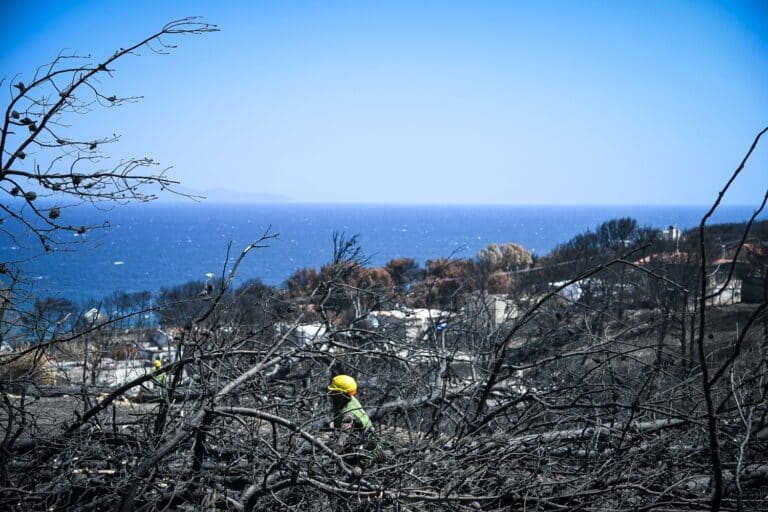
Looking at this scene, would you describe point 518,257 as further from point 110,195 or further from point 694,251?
point 110,195

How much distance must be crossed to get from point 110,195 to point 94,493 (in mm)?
2132

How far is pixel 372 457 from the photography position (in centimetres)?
394

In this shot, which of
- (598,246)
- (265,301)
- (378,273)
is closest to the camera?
(265,301)

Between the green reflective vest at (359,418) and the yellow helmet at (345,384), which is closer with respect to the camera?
the green reflective vest at (359,418)

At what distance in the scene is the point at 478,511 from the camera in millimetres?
3764

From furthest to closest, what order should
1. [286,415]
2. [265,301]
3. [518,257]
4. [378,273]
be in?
1. [518,257]
2. [378,273]
3. [265,301]
4. [286,415]

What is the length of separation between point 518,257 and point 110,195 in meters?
41.2

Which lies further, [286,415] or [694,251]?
[694,251]

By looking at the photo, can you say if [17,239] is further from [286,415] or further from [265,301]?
[286,415]

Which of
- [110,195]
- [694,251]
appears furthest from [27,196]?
[694,251]

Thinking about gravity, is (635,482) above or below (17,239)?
below

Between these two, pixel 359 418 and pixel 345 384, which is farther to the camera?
pixel 345 384

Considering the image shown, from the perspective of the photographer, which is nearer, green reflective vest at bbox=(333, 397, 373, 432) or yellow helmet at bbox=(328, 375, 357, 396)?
green reflective vest at bbox=(333, 397, 373, 432)

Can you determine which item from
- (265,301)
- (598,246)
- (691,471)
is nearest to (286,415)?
(265,301)
